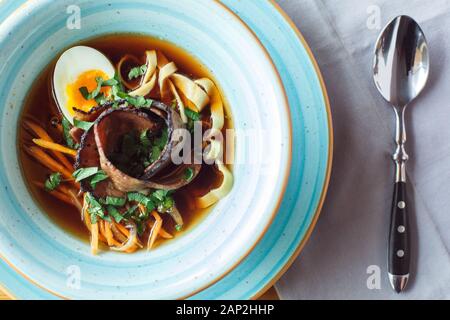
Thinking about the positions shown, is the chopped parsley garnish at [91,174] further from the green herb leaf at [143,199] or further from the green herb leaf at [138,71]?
the green herb leaf at [138,71]

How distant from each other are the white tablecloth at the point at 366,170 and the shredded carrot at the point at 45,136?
615mm

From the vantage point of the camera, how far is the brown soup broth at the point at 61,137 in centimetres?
131

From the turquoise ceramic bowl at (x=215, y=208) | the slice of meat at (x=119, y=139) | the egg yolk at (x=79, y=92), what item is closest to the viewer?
the turquoise ceramic bowl at (x=215, y=208)

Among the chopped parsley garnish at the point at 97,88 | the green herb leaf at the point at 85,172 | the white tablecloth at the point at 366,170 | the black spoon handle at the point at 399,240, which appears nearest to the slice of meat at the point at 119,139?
the green herb leaf at the point at 85,172

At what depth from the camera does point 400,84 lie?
137 centimetres

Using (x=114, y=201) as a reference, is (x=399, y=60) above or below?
A: above

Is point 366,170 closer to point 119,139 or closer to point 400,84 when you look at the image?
point 400,84

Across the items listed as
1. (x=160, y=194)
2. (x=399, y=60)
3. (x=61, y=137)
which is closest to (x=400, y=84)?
(x=399, y=60)

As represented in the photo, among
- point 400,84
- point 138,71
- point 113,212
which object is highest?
point 138,71

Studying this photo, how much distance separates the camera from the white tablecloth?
4.46 feet

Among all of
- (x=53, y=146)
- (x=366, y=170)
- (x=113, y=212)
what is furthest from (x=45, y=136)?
(x=366, y=170)

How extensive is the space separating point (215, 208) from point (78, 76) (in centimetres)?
48

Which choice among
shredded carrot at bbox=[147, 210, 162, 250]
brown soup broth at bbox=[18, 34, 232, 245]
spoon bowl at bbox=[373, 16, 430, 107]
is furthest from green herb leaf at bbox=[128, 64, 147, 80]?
spoon bowl at bbox=[373, 16, 430, 107]

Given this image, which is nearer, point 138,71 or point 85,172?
point 85,172
